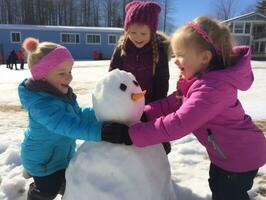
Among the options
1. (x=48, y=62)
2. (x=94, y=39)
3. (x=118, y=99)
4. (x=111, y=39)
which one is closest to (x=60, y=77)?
(x=48, y=62)

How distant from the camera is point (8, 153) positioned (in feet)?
13.1

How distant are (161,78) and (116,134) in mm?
1180

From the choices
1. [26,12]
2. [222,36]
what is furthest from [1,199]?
[26,12]

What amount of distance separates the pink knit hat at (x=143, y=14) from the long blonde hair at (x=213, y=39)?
78 centimetres

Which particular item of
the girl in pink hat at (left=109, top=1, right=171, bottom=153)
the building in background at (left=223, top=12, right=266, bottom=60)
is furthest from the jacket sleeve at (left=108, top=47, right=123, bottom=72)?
the building in background at (left=223, top=12, right=266, bottom=60)

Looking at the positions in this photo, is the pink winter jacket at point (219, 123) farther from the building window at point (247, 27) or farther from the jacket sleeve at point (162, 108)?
the building window at point (247, 27)

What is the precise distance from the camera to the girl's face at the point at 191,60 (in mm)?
2232

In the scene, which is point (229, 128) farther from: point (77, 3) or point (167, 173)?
point (77, 3)

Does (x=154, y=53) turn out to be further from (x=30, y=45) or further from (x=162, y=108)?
(x=30, y=45)

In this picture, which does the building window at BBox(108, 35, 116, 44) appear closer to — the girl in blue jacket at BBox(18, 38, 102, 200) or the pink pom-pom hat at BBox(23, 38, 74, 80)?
the girl in blue jacket at BBox(18, 38, 102, 200)

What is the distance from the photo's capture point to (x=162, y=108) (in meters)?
2.67

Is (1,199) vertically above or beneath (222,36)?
beneath

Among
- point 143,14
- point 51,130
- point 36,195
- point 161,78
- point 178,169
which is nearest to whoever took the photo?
point 51,130

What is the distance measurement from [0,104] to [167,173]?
6.40 meters
